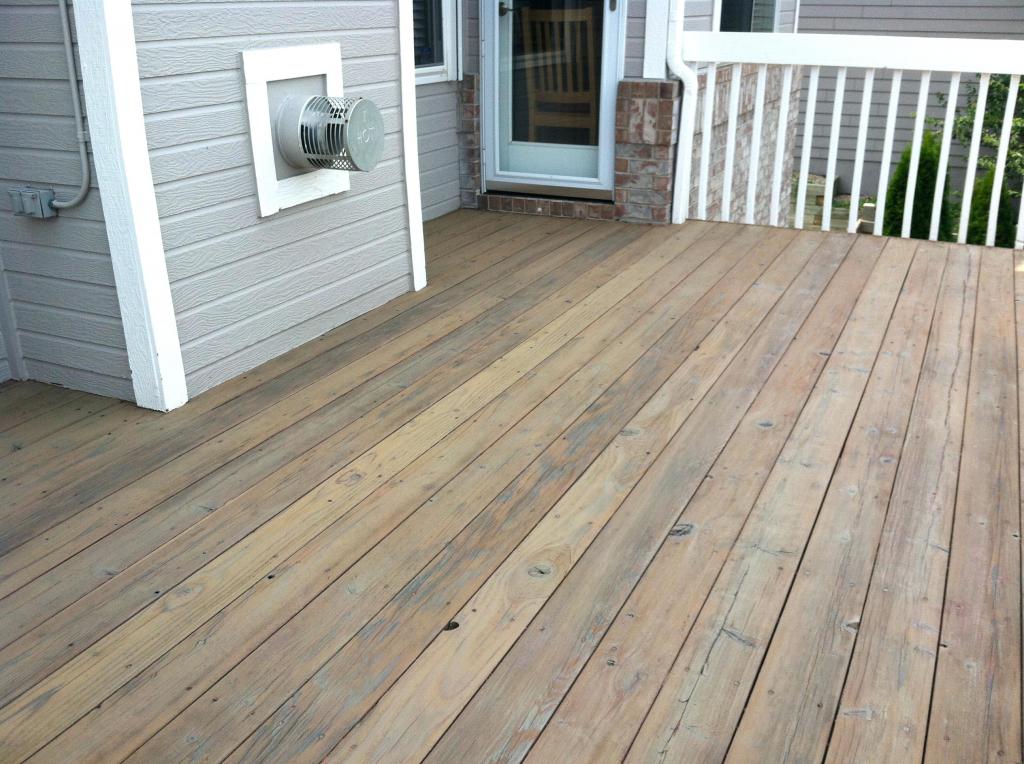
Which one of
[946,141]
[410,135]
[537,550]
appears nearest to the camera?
[537,550]

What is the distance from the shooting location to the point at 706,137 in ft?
16.4

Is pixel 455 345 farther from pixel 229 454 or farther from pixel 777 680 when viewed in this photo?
pixel 777 680

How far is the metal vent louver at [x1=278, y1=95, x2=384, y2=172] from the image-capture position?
3.01m

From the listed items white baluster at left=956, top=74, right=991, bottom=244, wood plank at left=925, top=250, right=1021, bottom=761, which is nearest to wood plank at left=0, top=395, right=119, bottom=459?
wood plank at left=925, top=250, right=1021, bottom=761

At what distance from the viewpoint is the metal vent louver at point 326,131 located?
3.01 metres

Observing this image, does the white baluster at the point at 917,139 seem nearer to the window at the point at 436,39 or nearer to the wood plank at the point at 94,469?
the window at the point at 436,39

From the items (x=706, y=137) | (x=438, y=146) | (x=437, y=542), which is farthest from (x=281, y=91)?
(x=706, y=137)

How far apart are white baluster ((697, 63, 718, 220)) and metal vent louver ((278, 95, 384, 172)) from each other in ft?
7.92

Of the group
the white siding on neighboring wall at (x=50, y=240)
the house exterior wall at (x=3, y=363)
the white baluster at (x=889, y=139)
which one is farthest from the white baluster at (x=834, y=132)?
the house exterior wall at (x=3, y=363)

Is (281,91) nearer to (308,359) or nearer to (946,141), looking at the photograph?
(308,359)

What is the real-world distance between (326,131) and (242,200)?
0.34 meters

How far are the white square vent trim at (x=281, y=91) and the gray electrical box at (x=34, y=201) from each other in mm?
594

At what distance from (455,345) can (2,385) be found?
4.66 feet

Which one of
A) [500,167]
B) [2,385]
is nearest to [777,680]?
[2,385]
